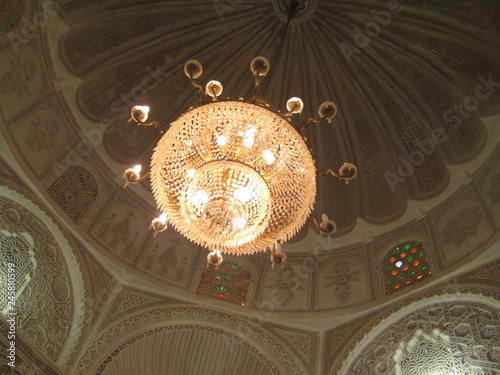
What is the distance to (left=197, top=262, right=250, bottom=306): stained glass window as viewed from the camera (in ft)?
28.3

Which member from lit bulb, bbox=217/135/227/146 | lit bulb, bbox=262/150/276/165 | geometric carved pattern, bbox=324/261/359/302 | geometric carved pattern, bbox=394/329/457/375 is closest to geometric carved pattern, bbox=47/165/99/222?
lit bulb, bbox=217/135/227/146

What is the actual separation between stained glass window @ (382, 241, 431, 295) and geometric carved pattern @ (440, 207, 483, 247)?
450mm

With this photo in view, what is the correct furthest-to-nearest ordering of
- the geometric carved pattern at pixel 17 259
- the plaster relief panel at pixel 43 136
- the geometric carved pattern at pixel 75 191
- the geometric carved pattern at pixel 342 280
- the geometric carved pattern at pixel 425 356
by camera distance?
the geometric carved pattern at pixel 342 280 → the geometric carved pattern at pixel 75 191 → the plaster relief panel at pixel 43 136 → the geometric carved pattern at pixel 17 259 → the geometric carved pattern at pixel 425 356

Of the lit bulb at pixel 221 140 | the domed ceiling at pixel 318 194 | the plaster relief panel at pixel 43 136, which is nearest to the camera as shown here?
the lit bulb at pixel 221 140

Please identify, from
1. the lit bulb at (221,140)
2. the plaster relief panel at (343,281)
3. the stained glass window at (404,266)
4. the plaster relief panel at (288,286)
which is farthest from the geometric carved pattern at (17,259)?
the stained glass window at (404,266)

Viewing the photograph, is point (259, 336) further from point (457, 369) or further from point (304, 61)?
point (304, 61)

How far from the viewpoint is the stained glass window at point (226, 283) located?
8641 mm

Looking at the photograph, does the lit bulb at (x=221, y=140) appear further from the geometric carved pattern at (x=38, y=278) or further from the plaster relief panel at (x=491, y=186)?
the plaster relief panel at (x=491, y=186)

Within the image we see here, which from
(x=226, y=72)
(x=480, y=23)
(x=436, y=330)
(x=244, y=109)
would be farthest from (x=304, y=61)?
(x=436, y=330)

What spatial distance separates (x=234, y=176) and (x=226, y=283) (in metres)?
3.93

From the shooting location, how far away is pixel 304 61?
31.5 feet

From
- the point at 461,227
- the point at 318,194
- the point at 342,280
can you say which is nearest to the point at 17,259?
the point at 342,280

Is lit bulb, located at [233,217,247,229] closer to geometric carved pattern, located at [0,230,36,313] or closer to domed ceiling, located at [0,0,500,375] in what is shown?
domed ceiling, located at [0,0,500,375]

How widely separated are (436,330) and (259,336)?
2526mm
